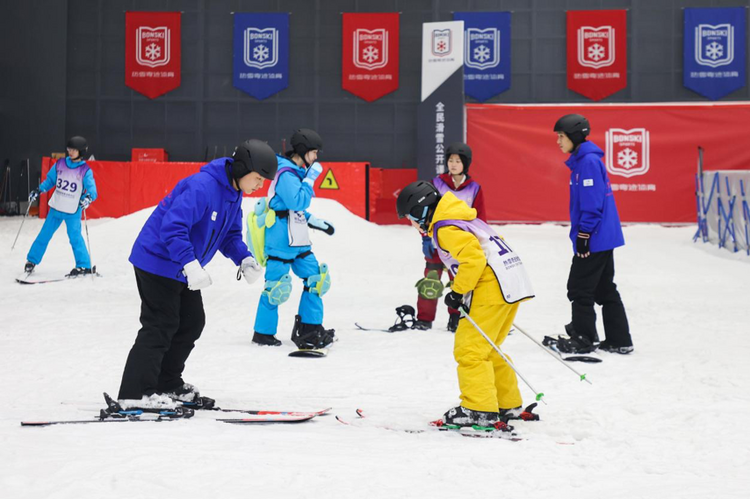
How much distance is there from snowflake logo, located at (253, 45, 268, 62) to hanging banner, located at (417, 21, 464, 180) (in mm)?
4845

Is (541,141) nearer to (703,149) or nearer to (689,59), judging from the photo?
(703,149)

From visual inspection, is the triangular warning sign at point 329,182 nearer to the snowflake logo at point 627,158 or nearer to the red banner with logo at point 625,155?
the red banner with logo at point 625,155

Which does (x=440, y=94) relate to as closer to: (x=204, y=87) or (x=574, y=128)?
(x=204, y=87)

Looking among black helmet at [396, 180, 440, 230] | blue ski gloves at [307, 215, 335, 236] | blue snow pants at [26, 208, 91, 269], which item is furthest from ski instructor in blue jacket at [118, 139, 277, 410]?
blue snow pants at [26, 208, 91, 269]

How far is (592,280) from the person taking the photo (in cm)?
632

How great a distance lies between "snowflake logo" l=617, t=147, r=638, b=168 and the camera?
17.8m

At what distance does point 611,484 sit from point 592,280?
314 cm

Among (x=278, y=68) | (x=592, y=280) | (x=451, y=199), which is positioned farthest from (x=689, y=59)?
(x=451, y=199)

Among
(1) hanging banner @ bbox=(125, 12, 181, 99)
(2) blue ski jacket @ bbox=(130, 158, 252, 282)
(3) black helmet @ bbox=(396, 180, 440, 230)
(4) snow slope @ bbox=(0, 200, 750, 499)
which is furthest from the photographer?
(1) hanging banner @ bbox=(125, 12, 181, 99)

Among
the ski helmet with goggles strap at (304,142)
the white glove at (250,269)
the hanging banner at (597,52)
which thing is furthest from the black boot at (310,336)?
the hanging banner at (597,52)

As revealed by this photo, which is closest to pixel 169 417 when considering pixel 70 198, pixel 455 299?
pixel 455 299

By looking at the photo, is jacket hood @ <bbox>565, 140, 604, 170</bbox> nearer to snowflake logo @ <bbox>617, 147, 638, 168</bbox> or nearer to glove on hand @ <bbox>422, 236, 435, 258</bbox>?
glove on hand @ <bbox>422, 236, 435, 258</bbox>

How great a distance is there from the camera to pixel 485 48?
68.5ft

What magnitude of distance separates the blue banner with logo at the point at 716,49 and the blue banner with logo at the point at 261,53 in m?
10.4
